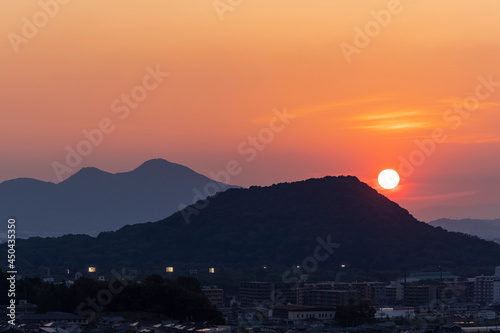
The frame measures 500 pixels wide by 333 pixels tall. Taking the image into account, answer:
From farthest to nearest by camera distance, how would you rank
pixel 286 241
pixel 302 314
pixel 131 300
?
1. pixel 286 241
2. pixel 302 314
3. pixel 131 300

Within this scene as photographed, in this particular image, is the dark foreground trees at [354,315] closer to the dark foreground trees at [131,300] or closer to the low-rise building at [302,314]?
the low-rise building at [302,314]

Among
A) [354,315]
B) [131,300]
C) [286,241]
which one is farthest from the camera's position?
[286,241]

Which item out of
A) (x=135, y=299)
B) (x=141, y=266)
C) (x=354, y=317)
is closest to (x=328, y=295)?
(x=354, y=317)

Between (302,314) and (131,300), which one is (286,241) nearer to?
(302,314)

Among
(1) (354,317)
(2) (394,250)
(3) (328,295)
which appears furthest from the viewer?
(2) (394,250)

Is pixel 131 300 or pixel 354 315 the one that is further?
pixel 354 315

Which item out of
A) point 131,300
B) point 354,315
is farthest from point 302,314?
point 131,300

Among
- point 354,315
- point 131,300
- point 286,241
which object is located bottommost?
point 354,315

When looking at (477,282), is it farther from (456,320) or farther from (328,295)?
(456,320)
